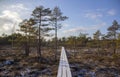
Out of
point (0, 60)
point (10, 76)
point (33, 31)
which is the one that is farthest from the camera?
point (33, 31)

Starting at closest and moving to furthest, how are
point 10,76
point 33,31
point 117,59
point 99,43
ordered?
1. point 10,76
2. point 117,59
3. point 33,31
4. point 99,43

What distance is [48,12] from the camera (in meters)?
31.8

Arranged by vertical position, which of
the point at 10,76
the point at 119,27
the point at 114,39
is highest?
the point at 119,27

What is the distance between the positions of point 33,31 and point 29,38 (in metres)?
2.44

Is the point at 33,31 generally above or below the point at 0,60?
→ above

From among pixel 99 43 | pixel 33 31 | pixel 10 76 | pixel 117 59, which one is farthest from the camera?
pixel 99 43

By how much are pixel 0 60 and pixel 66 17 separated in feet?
49.9

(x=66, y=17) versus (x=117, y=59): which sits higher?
(x=66, y=17)

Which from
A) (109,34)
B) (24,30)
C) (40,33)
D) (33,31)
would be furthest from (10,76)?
(109,34)

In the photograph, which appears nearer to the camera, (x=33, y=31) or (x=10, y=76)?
(x=10, y=76)

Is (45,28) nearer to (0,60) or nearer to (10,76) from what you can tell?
(0,60)

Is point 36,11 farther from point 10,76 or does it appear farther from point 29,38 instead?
point 10,76

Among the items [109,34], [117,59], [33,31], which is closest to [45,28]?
[33,31]

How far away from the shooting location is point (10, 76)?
17375 mm
